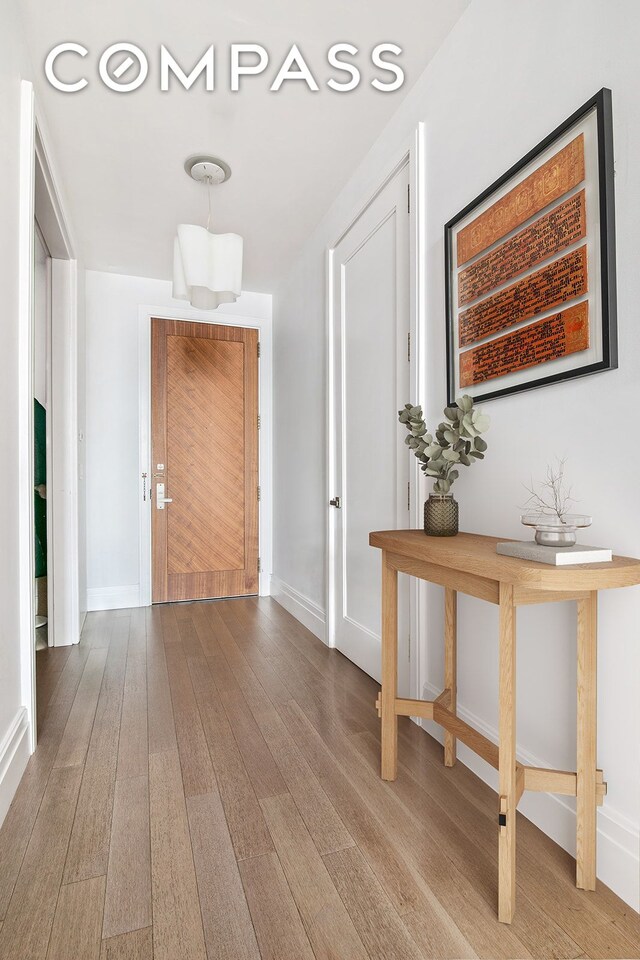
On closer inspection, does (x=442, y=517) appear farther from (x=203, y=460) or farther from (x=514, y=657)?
(x=203, y=460)

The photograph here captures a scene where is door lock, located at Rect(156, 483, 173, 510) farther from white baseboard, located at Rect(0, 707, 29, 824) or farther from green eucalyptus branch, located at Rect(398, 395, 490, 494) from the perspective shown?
green eucalyptus branch, located at Rect(398, 395, 490, 494)

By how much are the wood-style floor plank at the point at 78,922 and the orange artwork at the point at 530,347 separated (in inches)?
69.6

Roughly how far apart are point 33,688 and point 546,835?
1.80 m

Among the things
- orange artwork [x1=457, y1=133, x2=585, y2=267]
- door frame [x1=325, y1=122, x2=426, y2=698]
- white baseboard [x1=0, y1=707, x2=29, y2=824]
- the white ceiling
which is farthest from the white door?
white baseboard [x1=0, y1=707, x2=29, y2=824]

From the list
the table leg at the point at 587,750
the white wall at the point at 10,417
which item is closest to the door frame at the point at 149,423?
the white wall at the point at 10,417

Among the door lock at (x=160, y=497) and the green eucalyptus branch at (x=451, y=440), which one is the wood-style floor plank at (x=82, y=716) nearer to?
the door lock at (x=160, y=497)

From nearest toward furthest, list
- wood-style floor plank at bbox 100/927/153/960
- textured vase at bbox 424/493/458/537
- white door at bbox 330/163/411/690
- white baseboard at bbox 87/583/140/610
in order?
wood-style floor plank at bbox 100/927/153/960 < textured vase at bbox 424/493/458/537 < white door at bbox 330/163/411/690 < white baseboard at bbox 87/583/140/610

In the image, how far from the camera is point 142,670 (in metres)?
2.69

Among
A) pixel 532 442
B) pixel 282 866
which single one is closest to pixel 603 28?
pixel 532 442

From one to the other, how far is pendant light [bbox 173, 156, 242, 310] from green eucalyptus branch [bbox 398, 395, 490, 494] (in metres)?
1.31

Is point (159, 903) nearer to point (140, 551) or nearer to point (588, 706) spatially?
point (588, 706)

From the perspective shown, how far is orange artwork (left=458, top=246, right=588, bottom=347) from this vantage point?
4.41ft

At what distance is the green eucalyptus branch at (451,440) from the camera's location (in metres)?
1.52

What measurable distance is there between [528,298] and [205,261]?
1553 mm
